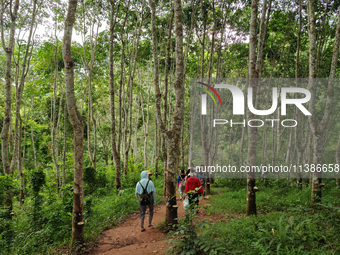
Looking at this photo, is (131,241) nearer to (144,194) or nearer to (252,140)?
(144,194)

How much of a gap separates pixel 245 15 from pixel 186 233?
13559 millimetres

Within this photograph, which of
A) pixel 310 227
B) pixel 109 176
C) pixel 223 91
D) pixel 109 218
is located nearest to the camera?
pixel 310 227

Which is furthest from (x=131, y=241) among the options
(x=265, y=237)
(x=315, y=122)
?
(x=315, y=122)

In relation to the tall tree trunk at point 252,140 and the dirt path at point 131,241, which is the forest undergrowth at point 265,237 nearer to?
the tall tree trunk at point 252,140

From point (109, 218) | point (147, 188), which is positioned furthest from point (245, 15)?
point (109, 218)

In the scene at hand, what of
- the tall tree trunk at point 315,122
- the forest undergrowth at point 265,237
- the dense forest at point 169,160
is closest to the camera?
the forest undergrowth at point 265,237

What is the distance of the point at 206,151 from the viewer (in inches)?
440

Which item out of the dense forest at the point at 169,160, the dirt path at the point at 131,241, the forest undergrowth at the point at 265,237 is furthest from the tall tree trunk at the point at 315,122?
the dirt path at the point at 131,241

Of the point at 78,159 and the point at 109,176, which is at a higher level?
the point at 78,159

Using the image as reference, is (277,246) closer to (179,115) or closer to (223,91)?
(179,115)

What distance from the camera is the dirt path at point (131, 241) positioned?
5000mm

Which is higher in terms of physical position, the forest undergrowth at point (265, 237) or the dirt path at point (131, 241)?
the forest undergrowth at point (265, 237)

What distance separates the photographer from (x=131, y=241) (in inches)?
226

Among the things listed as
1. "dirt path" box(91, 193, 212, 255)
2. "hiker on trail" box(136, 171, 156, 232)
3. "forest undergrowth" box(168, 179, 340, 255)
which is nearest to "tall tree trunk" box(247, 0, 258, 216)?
"forest undergrowth" box(168, 179, 340, 255)
